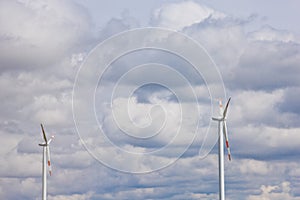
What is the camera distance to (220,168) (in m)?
179

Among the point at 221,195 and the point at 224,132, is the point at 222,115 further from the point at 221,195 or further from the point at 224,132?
the point at 221,195

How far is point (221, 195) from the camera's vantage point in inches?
7170

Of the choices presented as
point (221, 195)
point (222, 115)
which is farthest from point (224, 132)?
point (221, 195)

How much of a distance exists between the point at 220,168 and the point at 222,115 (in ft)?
51.3

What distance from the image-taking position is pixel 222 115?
186 meters

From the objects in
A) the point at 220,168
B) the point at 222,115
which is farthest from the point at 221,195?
the point at 222,115

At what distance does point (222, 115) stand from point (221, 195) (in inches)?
860

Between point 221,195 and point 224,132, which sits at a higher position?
point 224,132

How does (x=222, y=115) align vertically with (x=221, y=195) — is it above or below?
above

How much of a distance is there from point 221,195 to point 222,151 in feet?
41.4

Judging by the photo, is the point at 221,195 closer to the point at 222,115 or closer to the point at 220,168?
the point at 220,168

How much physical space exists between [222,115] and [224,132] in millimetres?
4944

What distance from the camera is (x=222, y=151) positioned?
586 feet
